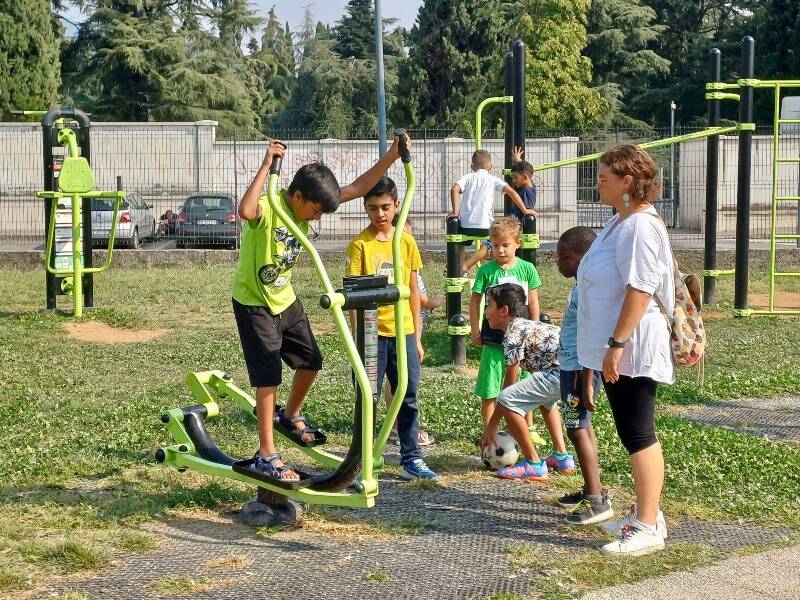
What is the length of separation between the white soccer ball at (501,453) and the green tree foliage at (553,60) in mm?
33878

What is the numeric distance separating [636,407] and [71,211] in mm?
10457

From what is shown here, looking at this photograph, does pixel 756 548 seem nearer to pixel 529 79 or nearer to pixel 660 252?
pixel 660 252

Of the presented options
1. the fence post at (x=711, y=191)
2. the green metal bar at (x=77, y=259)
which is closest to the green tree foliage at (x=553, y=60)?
the fence post at (x=711, y=191)

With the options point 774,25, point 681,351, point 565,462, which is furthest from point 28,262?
point 774,25

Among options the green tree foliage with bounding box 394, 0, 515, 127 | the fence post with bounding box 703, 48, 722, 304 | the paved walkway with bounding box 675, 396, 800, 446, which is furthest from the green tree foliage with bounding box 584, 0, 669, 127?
the paved walkway with bounding box 675, 396, 800, 446

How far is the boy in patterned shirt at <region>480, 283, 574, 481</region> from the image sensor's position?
6.07m

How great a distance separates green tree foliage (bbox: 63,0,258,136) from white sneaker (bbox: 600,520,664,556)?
139 feet

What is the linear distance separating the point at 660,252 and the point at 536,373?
4.53ft

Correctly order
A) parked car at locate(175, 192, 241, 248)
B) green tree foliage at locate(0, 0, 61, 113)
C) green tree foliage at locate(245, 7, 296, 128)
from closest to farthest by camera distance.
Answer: parked car at locate(175, 192, 241, 248) < green tree foliage at locate(0, 0, 61, 113) < green tree foliage at locate(245, 7, 296, 128)

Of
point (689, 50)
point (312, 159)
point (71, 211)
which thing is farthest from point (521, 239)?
point (689, 50)

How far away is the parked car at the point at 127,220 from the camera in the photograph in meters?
24.1

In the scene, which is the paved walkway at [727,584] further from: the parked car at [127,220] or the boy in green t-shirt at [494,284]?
the parked car at [127,220]

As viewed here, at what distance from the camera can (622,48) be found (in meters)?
51.4

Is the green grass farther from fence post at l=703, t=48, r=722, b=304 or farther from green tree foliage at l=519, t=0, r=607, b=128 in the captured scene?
green tree foliage at l=519, t=0, r=607, b=128
